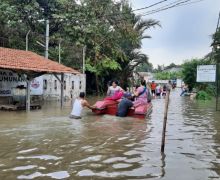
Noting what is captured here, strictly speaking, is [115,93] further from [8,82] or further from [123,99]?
[8,82]

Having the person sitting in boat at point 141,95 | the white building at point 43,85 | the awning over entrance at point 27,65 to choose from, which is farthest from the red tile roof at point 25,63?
the person sitting in boat at point 141,95

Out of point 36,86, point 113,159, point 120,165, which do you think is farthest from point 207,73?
point 120,165

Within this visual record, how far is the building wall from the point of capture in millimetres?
29828

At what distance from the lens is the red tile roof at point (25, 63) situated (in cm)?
1848

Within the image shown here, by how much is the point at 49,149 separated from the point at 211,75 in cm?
1880

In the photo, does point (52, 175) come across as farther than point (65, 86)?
No

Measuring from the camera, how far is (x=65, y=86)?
32.0 meters

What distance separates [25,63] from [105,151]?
11857mm

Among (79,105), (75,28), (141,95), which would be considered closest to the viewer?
(79,105)

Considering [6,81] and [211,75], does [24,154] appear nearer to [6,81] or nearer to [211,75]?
[6,81]

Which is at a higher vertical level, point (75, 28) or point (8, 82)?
point (75, 28)

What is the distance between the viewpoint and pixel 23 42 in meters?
30.6

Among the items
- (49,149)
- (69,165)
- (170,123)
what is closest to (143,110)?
(170,123)

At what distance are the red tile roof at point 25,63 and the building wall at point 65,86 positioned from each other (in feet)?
23.5
